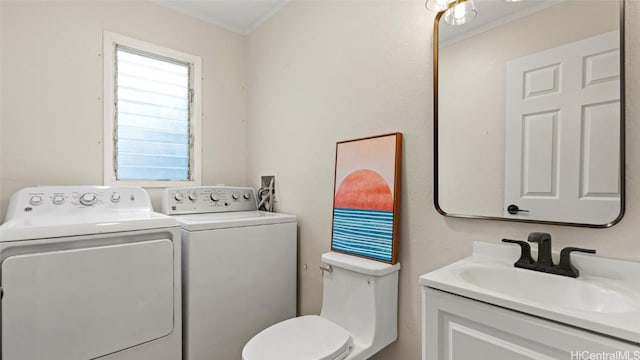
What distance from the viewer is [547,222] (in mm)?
1029

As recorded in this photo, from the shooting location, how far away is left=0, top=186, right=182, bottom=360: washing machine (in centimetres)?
117

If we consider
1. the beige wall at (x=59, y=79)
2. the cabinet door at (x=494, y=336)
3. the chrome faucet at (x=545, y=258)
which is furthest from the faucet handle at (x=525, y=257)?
the beige wall at (x=59, y=79)

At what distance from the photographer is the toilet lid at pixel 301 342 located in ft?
3.97

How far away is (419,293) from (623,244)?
2.41 ft

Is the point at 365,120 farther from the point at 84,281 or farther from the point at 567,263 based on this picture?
the point at 84,281

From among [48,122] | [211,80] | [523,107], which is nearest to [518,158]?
[523,107]

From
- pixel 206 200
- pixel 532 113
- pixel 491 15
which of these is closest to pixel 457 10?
pixel 491 15

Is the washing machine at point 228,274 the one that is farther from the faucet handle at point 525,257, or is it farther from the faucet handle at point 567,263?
the faucet handle at point 567,263

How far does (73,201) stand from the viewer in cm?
166

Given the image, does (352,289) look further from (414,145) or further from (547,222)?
(547,222)

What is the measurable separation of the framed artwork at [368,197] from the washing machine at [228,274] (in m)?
0.44

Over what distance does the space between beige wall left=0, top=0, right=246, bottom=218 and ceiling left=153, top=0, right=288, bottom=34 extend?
8cm

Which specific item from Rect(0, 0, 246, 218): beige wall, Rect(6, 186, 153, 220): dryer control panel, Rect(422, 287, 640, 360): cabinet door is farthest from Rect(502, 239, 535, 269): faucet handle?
Rect(0, 0, 246, 218): beige wall

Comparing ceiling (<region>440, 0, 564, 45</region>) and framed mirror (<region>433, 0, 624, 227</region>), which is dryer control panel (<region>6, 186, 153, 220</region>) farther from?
ceiling (<region>440, 0, 564, 45</region>)
